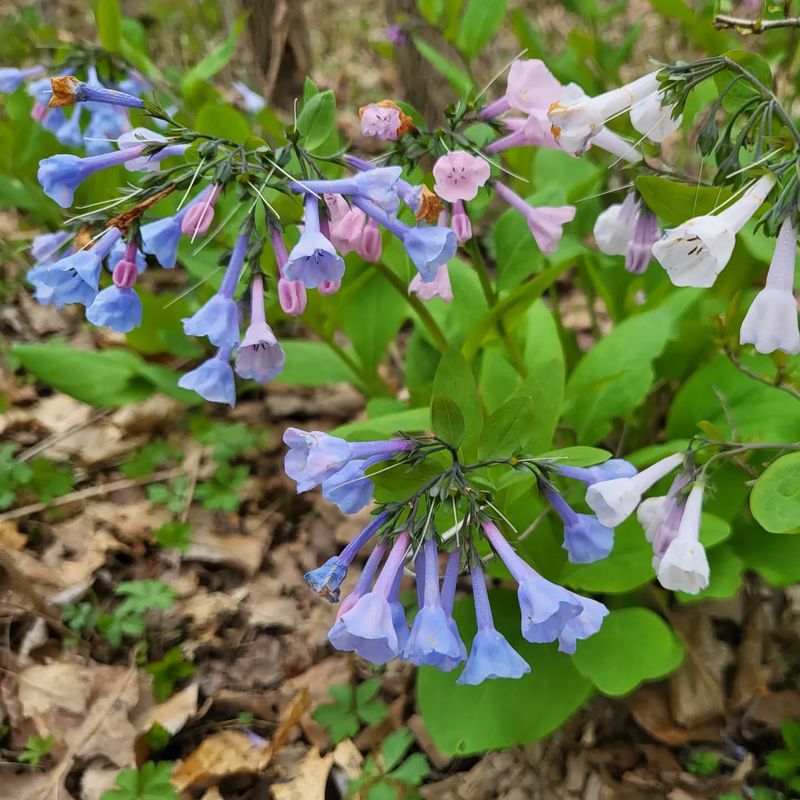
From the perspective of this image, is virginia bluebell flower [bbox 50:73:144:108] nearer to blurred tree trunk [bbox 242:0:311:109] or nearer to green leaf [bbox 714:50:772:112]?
green leaf [bbox 714:50:772:112]

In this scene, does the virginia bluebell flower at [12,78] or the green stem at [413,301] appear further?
the virginia bluebell flower at [12,78]

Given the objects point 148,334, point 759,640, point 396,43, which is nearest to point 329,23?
point 396,43

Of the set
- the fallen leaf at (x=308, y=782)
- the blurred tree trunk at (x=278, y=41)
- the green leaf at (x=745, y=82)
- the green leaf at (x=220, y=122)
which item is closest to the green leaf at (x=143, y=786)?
the fallen leaf at (x=308, y=782)

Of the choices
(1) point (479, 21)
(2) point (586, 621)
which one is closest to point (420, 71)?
(1) point (479, 21)

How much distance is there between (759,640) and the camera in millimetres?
Result: 1878

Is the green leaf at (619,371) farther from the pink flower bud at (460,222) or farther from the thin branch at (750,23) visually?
the thin branch at (750,23)

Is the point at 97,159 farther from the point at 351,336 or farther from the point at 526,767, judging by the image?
the point at 526,767

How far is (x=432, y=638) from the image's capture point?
103cm

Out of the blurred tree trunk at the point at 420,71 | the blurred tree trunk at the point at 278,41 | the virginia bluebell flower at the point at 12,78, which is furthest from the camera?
the blurred tree trunk at the point at 278,41

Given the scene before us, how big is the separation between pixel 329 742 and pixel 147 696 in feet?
1.48

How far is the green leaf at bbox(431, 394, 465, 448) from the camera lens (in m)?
1.15

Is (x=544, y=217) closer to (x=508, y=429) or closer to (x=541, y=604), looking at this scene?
(x=508, y=429)

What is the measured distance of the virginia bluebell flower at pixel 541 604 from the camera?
1065mm

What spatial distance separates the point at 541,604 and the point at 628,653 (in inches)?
21.2
